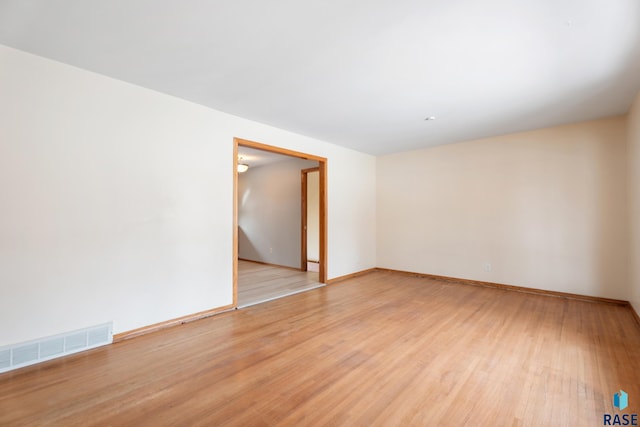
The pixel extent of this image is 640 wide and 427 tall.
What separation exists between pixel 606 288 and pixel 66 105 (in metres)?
6.58

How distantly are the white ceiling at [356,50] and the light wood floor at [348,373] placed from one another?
2.48m

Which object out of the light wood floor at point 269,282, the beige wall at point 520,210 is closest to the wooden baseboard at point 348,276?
the light wood floor at point 269,282

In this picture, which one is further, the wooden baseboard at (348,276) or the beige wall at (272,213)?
the beige wall at (272,213)

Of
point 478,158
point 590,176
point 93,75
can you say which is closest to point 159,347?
point 93,75

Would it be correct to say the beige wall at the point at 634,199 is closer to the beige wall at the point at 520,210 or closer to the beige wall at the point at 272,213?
the beige wall at the point at 520,210

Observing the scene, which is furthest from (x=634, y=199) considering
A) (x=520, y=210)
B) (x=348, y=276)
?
(x=348, y=276)

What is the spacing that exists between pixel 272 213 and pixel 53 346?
500cm

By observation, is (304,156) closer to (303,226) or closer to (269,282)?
(303,226)

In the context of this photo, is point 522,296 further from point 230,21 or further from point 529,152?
point 230,21

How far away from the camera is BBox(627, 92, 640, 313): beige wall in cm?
306

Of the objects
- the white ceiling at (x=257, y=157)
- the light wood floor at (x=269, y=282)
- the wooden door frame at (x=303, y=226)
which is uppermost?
the white ceiling at (x=257, y=157)

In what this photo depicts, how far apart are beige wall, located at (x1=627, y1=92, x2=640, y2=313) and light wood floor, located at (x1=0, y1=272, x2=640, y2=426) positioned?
0.41 meters

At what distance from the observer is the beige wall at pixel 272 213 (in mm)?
6551

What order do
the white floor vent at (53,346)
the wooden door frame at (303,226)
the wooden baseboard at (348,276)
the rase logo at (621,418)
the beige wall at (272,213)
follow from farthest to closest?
1. the beige wall at (272,213)
2. the wooden door frame at (303,226)
3. the wooden baseboard at (348,276)
4. the white floor vent at (53,346)
5. the rase logo at (621,418)
